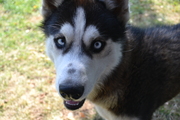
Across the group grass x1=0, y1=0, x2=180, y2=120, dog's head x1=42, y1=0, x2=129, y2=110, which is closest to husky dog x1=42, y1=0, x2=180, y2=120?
dog's head x1=42, y1=0, x2=129, y2=110

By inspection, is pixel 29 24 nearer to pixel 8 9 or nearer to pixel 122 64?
pixel 8 9

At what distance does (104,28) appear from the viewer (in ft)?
8.91

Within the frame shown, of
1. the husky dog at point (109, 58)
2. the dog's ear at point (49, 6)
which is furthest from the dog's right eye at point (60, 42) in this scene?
the dog's ear at point (49, 6)

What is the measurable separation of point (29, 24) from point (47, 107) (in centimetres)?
310

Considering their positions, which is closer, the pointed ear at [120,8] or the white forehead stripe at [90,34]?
the white forehead stripe at [90,34]

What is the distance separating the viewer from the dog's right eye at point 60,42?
106 inches

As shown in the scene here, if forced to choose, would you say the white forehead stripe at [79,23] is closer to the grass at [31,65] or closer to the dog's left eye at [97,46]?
the dog's left eye at [97,46]

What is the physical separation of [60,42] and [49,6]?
65 centimetres

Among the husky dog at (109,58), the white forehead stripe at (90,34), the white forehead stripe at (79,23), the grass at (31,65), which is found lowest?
the grass at (31,65)

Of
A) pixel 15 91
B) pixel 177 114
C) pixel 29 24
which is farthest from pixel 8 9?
pixel 177 114

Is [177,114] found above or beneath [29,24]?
beneath

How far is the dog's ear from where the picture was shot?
9.73 ft

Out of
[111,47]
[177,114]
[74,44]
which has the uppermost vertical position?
[74,44]

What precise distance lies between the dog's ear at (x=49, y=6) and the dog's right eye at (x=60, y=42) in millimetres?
526
